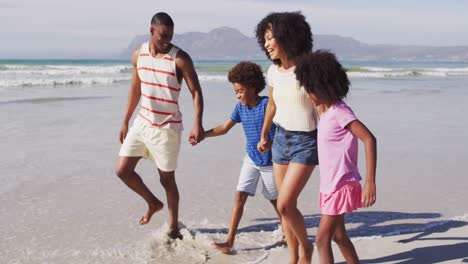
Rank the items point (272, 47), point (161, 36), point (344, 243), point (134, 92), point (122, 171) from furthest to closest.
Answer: point (134, 92) < point (122, 171) < point (161, 36) < point (272, 47) < point (344, 243)

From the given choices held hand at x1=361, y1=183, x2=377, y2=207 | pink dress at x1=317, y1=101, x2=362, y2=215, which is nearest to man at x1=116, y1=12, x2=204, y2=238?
pink dress at x1=317, y1=101, x2=362, y2=215

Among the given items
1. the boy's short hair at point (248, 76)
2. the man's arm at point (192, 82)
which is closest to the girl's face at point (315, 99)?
the boy's short hair at point (248, 76)

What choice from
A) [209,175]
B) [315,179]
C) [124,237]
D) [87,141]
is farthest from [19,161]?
[315,179]

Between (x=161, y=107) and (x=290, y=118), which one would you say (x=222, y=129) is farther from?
(x=290, y=118)

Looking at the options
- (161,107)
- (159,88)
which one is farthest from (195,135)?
(159,88)

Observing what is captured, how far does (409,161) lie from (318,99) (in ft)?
14.6

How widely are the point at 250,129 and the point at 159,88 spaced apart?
0.75 meters

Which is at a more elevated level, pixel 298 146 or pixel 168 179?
pixel 298 146

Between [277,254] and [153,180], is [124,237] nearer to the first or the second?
[277,254]

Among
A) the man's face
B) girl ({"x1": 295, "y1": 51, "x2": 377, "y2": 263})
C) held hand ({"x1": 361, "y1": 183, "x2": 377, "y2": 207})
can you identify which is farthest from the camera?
the man's face

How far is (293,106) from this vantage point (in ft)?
11.8

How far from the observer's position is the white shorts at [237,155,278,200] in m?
4.34

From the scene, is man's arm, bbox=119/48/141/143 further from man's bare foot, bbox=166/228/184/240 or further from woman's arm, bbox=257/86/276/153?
woman's arm, bbox=257/86/276/153

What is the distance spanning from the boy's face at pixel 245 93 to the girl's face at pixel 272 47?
0.58 m
